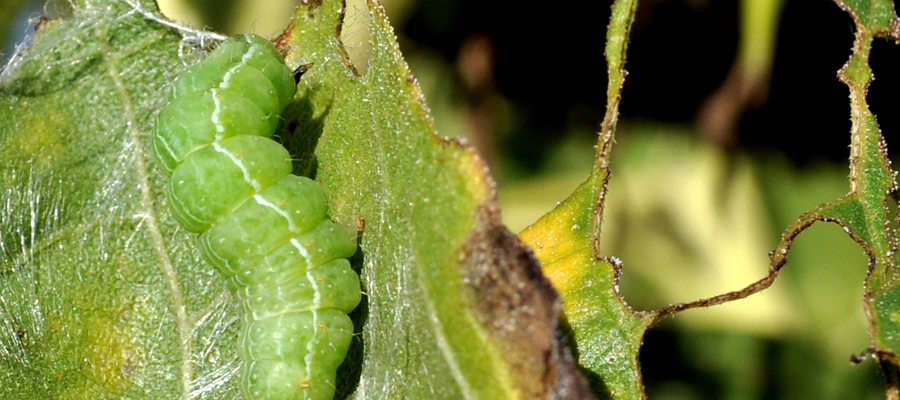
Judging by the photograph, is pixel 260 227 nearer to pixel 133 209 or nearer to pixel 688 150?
pixel 133 209

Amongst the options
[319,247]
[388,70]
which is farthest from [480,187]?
[319,247]

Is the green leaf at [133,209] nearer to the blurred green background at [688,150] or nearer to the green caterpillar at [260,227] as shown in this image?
the green caterpillar at [260,227]

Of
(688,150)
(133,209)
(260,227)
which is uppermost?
(688,150)

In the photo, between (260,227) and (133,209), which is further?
(133,209)

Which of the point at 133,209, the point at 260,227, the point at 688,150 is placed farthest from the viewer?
the point at 688,150

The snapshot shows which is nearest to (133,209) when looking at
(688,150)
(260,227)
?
(260,227)

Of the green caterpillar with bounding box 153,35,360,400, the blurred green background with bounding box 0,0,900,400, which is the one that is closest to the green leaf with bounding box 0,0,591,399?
the green caterpillar with bounding box 153,35,360,400
